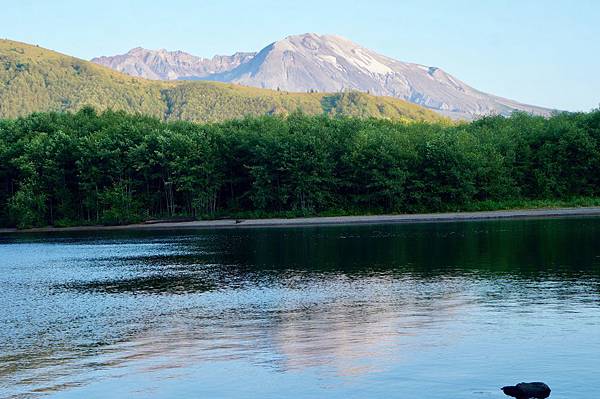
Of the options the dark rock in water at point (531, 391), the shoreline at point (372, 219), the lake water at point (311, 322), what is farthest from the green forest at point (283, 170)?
the dark rock in water at point (531, 391)

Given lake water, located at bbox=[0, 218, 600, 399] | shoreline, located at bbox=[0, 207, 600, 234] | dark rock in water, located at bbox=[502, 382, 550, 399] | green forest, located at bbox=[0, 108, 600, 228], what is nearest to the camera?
dark rock in water, located at bbox=[502, 382, 550, 399]

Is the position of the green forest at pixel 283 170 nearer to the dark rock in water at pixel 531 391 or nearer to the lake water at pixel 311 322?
the lake water at pixel 311 322

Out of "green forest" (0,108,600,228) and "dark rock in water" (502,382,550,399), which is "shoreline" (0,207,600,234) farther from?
"dark rock in water" (502,382,550,399)

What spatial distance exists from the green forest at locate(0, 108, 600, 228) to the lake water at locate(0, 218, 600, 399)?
41931 mm

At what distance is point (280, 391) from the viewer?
23.5 m

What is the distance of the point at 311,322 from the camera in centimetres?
3434

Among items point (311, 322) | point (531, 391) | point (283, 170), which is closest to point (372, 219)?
point (283, 170)

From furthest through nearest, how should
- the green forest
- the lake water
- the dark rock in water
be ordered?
the green forest → the lake water → the dark rock in water

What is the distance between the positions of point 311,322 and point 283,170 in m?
78.7

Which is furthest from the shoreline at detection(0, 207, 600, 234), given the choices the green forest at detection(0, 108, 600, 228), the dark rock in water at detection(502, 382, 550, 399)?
the dark rock in water at detection(502, 382, 550, 399)

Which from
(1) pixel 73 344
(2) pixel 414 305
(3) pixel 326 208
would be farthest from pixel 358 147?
(1) pixel 73 344

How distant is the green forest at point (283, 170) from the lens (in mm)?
→ 110500

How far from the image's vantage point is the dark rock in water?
69.2 feet

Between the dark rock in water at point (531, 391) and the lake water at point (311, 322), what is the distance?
902mm
